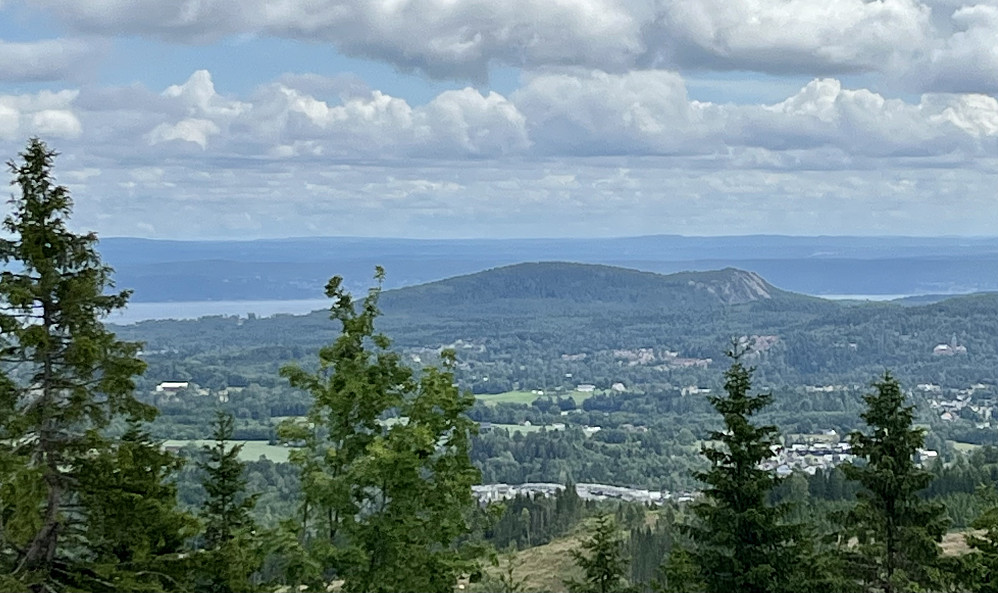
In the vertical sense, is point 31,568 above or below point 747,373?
below

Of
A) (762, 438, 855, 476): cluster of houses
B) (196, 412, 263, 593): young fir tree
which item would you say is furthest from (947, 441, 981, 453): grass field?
(196, 412, 263, 593): young fir tree

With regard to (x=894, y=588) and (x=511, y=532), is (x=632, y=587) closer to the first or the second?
(x=894, y=588)

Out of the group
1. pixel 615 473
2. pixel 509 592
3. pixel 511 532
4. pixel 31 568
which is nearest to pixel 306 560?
pixel 31 568

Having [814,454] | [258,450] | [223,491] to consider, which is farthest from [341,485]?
[814,454]

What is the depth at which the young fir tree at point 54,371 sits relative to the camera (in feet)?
40.8

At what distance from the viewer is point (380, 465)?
1576cm

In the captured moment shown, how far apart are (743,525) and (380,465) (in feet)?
20.4

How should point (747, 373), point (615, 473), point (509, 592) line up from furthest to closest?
point (615, 473)
point (509, 592)
point (747, 373)

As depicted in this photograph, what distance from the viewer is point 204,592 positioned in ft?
63.6

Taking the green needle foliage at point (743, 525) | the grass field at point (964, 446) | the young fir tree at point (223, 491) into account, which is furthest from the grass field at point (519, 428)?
the green needle foliage at point (743, 525)

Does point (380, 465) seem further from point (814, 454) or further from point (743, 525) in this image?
point (814, 454)

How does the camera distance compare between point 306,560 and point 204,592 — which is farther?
point 204,592

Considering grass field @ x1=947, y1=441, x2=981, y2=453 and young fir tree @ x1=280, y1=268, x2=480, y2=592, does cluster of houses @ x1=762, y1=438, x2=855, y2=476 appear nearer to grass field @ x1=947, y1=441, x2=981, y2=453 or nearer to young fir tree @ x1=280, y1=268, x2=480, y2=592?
grass field @ x1=947, y1=441, x2=981, y2=453

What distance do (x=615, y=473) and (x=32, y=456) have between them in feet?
470
